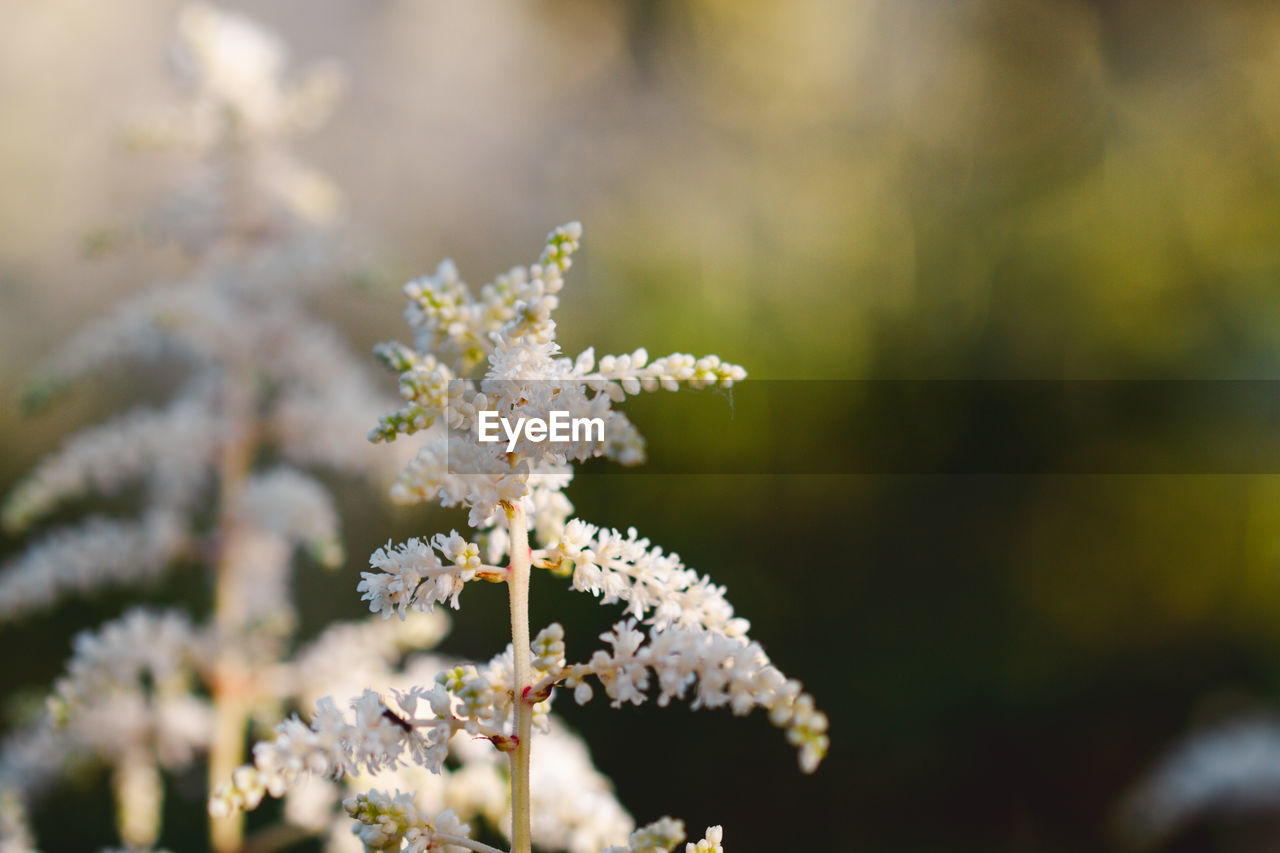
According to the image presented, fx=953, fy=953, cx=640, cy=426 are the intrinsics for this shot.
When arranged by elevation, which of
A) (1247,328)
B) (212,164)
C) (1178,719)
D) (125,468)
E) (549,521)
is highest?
(1247,328)

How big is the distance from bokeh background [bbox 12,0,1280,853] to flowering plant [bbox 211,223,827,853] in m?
1.83

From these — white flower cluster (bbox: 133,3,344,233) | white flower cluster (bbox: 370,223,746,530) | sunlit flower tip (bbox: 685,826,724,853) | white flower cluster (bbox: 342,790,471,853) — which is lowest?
sunlit flower tip (bbox: 685,826,724,853)

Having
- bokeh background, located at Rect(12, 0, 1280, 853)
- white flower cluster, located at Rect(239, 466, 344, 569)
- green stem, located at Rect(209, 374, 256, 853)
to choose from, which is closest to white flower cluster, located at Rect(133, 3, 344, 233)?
green stem, located at Rect(209, 374, 256, 853)

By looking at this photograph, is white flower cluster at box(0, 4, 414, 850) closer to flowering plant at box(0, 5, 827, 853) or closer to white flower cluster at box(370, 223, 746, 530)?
flowering plant at box(0, 5, 827, 853)

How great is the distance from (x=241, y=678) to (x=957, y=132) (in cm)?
328

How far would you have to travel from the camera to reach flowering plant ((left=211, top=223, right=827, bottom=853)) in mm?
551

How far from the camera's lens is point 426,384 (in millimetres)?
603

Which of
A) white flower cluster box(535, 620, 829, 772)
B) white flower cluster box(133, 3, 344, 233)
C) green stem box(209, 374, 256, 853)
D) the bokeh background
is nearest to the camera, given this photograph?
white flower cluster box(535, 620, 829, 772)

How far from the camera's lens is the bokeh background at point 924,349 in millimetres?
2717

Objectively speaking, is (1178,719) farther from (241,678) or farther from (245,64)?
(245,64)

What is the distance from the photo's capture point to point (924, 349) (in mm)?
3141

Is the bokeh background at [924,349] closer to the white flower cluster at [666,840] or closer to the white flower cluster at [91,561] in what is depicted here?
the white flower cluster at [91,561]

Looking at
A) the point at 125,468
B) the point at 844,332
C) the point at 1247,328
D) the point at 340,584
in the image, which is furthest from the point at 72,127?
the point at 1247,328

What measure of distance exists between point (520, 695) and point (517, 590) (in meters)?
0.06
